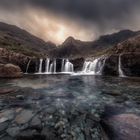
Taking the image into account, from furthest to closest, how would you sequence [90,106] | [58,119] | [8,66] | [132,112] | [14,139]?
[8,66] → [90,106] → [132,112] → [58,119] → [14,139]

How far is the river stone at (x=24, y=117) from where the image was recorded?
473cm

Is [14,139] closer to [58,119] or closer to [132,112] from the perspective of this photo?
[58,119]

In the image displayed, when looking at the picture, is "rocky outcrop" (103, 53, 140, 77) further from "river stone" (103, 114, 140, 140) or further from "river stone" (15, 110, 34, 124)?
"river stone" (15, 110, 34, 124)

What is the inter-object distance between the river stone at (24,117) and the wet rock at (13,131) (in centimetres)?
44

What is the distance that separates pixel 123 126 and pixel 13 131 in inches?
156

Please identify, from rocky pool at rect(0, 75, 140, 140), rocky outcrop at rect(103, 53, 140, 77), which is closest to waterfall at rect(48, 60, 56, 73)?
rocky outcrop at rect(103, 53, 140, 77)

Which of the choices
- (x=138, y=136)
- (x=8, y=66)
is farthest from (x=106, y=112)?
(x=8, y=66)

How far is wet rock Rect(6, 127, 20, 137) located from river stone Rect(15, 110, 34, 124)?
0.44 metres

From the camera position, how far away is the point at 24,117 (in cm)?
512

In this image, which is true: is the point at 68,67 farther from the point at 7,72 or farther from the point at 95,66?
the point at 7,72

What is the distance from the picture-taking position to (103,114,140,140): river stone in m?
3.94

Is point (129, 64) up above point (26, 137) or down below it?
above

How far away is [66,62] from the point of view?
3312cm

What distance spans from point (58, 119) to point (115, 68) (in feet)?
72.9
